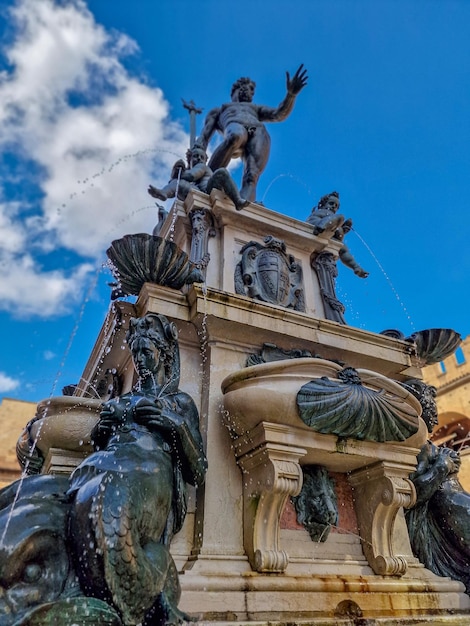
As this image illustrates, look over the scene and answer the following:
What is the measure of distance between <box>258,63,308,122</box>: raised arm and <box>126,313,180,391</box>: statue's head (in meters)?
5.24

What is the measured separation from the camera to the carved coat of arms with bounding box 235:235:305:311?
5.31 metres

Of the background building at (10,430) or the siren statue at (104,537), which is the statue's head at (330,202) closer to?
the siren statue at (104,537)

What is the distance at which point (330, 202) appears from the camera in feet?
22.7

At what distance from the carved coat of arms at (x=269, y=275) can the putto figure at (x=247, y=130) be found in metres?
1.70

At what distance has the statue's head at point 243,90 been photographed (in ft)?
26.7

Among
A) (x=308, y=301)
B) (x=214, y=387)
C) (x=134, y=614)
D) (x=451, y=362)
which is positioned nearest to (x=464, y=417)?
(x=451, y=362)

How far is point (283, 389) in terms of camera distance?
12.0 ft

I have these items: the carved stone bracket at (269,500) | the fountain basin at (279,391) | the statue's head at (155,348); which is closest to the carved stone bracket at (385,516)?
the fountain basin at (279,391)

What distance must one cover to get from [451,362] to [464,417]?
2.81m

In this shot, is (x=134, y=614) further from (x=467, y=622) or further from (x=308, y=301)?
(x=308, y=301)

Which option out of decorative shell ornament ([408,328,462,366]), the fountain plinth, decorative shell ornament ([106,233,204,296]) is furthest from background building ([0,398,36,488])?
decorative shell ornament ([408,328,462,366])

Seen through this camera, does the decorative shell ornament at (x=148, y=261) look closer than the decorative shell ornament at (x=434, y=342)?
Yes

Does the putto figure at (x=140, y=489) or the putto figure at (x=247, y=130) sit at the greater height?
the putto figure at (x=247, y=130)

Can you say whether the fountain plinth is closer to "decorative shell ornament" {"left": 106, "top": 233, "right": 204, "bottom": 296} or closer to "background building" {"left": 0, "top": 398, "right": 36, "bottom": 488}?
"decorative shell ornament" {"left": 106, "top": 233, "right": 204, "bottom": 296}
